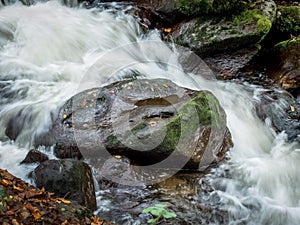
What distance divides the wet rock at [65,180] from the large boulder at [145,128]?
100 centimetres

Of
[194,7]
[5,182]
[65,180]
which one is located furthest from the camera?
[194,7]

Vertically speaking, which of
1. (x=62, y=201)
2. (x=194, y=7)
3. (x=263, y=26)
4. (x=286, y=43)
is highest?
(x=194, y=7)

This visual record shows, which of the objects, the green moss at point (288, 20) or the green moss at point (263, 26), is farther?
the green moss at point (288, 20)

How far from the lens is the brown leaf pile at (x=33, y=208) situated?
123 inches

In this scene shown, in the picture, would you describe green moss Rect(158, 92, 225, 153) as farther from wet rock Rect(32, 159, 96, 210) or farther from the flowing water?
wet rock Rect(32, 159, 96, 210)

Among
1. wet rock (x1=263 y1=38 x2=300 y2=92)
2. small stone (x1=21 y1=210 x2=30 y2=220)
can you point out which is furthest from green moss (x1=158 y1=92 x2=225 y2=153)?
wet rock (x1=263 y1=38 x2=300 y2=92)

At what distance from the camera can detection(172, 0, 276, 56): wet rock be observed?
7.79 meters

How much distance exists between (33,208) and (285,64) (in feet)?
20.8

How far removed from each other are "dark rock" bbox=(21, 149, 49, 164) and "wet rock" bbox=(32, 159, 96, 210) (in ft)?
2.73

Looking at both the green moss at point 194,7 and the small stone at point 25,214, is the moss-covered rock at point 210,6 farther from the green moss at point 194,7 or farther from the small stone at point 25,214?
the small stone at point 25,214

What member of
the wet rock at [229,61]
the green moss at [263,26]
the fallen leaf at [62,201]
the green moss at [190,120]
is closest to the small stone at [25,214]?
the fallen leaf at [62,201]

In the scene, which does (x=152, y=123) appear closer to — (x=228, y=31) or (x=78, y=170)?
A: (x=78, y=170)

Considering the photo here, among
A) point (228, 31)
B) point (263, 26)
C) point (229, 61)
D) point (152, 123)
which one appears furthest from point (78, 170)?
point (263, 26)

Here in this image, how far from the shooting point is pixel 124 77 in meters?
7.03
